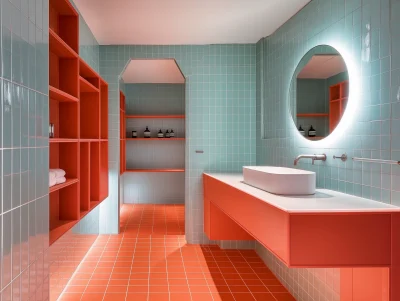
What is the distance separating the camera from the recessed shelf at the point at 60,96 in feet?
7.20

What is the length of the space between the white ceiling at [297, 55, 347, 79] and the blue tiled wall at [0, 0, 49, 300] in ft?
6.34

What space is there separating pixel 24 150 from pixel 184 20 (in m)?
2.59

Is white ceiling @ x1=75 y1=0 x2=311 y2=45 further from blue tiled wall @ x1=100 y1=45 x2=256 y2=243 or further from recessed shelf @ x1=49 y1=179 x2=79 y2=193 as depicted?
recessed shelf @ x1=49 y1=179 x2=79 y2=193

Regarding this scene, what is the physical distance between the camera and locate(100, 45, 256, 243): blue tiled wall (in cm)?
452

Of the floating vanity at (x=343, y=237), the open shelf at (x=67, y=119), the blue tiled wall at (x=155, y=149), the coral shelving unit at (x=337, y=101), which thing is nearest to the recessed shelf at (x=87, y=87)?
the open shelf at (x=67, y=119)

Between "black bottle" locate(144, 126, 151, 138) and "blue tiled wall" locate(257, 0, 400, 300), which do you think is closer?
"blue tiled wall" locate(257, 0, 400, 300)

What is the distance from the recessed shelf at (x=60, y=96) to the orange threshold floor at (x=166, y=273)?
167 centimetres

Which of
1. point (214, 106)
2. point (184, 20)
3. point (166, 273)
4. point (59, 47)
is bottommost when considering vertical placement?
point (166, 273)

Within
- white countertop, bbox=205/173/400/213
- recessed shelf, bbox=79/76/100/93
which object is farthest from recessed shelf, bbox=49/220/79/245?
white countertop, bbox=205/173/400/213

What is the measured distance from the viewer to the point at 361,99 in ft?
7.17

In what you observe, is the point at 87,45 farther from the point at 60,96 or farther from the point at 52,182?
the point at 52,182

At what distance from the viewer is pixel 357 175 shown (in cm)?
227

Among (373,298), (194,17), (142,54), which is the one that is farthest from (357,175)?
(142,54)

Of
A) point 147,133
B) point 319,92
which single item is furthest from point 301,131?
point 147,133
